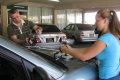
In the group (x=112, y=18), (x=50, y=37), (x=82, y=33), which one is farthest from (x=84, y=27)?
(x=112, y=18)

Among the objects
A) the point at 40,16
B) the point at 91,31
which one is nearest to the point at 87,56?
the point at 91,31

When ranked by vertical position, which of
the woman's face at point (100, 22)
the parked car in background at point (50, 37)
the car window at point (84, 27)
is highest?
the woman's face at point (100, 22)

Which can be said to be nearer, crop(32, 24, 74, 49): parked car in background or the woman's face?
the woman's face

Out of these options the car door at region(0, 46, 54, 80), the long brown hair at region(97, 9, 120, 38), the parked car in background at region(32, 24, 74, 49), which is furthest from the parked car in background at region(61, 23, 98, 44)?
the car door at region(0, 46, 54, 80)

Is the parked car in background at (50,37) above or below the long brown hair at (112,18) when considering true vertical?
below

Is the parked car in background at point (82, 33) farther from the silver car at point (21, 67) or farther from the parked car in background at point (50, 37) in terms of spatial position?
the silver car at point (21, 67)

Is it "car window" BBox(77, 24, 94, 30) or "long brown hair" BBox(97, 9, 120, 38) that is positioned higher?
"long brown hair" BBox(97, 9, 120, 38)

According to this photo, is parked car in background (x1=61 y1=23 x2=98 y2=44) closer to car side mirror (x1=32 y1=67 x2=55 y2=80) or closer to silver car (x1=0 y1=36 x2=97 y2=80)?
silver car (x1=0 y1=36 x2=97 y2=80)

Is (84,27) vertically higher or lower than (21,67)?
higher

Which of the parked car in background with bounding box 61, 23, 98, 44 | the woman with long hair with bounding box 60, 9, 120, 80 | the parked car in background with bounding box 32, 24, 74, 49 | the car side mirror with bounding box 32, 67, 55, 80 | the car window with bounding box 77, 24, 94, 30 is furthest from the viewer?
the car window with bounding box 77, 24, 94, 30

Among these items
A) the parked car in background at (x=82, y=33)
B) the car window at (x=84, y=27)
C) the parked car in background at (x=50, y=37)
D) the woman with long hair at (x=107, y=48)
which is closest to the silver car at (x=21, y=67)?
the woman with long hair at (x=107, y=48)

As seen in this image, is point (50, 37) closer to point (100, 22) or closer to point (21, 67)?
point (100, 22)

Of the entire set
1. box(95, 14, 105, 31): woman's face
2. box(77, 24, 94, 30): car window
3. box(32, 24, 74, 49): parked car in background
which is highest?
box(95, 14, 105, 31): woman's face

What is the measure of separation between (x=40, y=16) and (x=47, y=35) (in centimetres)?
1109
